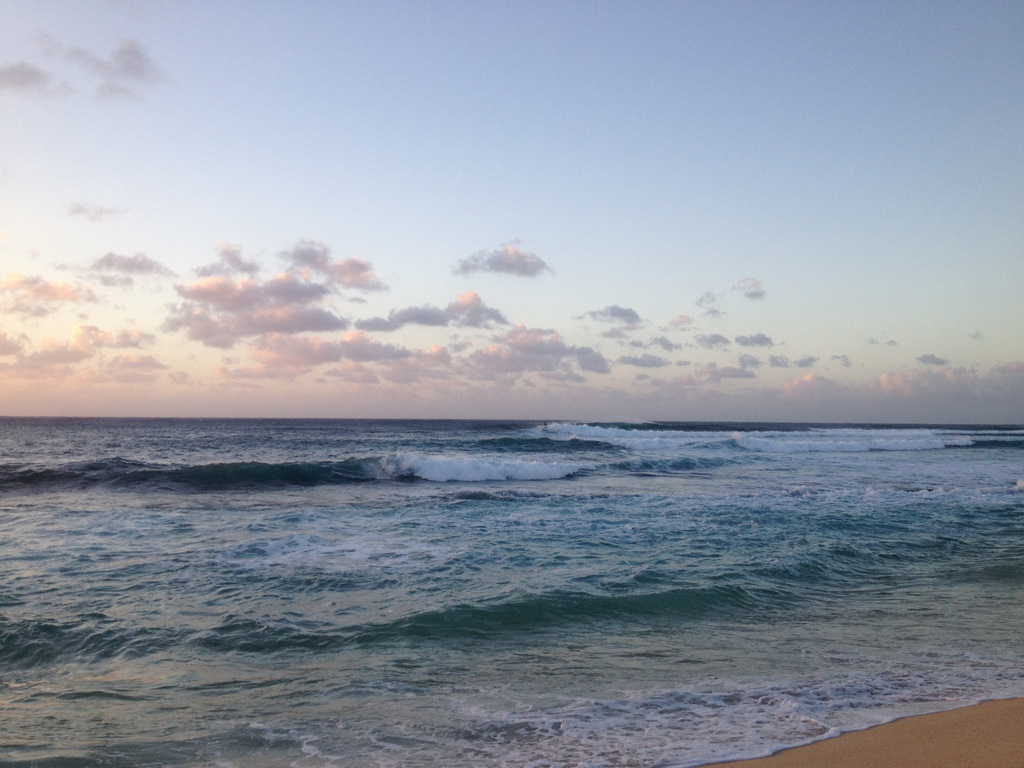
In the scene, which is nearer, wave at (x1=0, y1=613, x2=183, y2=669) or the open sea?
the open sea

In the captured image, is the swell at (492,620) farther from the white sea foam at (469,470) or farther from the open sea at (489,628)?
the white sea foam at (469,470)

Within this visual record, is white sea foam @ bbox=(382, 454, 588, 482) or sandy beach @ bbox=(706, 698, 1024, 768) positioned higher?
sandy beach @ bbox=(706, 698, 1024, 768)

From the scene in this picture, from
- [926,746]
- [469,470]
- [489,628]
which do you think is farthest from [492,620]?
[469,470]

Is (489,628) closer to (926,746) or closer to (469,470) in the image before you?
(926,746)

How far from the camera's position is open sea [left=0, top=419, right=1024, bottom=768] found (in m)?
4.49

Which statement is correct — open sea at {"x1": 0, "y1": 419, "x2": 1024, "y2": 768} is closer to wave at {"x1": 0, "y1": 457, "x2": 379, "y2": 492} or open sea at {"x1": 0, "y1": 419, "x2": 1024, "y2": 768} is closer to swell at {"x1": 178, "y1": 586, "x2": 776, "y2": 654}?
swell at {"x1": 178, "y1": 586, "x2": 776, "y2": 654}

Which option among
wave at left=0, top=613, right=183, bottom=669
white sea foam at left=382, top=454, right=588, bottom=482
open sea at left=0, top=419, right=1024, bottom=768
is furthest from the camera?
white sea foam at left=382, top=454, right=588, bottom=482

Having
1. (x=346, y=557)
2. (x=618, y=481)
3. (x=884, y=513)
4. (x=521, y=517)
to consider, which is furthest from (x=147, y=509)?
(x=884, y=513)

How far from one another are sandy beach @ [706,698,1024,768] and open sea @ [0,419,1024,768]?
17 centimetres

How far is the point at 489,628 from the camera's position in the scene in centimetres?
689

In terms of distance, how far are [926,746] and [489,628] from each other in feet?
13.4

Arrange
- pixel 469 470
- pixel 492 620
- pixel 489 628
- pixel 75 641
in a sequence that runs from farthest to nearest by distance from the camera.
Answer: pixel 469 470
pixel 492 620
pixel 489 628
pixel 75 641

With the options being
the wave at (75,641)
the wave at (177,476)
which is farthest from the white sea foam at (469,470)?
the wave at (75,641)

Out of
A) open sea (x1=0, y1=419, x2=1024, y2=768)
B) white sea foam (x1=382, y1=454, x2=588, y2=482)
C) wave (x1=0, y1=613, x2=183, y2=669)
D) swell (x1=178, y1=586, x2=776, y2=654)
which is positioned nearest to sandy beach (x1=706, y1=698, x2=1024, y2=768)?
open sea (x1=0, y1=419, x2=1024, y2=768)
